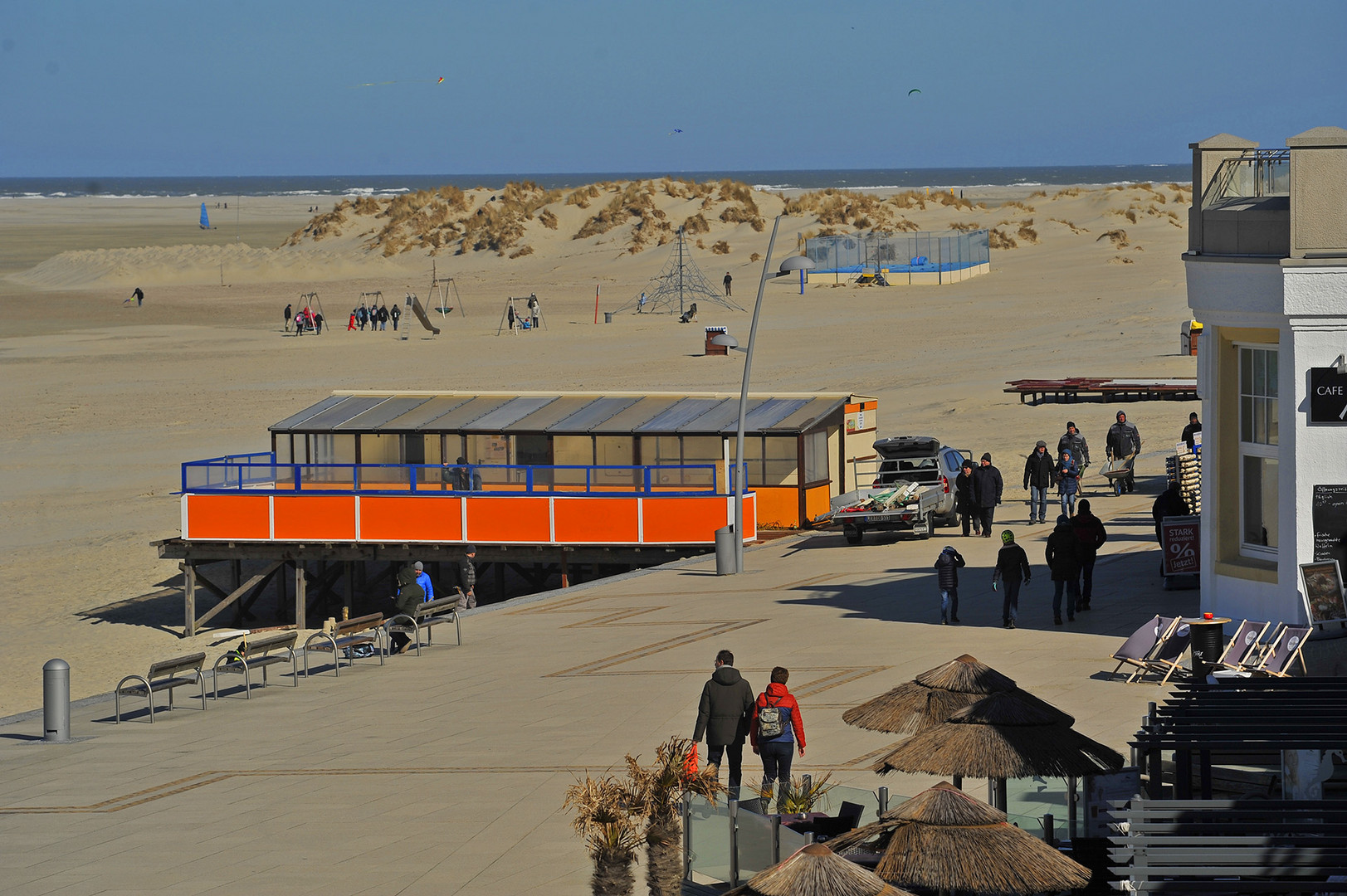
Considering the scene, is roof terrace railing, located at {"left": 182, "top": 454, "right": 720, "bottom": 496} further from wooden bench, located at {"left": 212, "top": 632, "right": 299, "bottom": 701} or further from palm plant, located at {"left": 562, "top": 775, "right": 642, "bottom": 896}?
palm plant, located at {"left": 562, "top": 775, "right": 642, "bottom": 896}

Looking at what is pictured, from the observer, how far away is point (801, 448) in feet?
103

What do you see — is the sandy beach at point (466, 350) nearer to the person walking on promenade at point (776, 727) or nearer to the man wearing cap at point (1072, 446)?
the man wearing cap at point (1072, 446)

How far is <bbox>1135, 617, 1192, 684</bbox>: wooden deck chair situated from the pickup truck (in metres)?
11.5

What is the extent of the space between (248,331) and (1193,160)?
183ft

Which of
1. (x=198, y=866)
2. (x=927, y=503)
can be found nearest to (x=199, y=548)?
(x=927, y=503)

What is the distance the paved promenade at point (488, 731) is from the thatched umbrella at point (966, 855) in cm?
353

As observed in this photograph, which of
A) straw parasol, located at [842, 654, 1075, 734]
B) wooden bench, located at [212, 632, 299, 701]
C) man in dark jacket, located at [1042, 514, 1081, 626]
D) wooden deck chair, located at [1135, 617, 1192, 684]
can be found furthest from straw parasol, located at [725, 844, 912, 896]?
man in dark jacket, located at [1042, 514, 1081, 626]

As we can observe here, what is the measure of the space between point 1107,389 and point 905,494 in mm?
17949

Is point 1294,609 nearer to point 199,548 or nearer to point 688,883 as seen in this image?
point 688,883

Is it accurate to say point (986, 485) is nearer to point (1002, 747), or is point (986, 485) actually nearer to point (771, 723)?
point (771, 723)

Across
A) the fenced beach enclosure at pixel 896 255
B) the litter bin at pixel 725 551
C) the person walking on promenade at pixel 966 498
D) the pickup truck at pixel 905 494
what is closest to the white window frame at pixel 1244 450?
the litter bin at pixel 725 551

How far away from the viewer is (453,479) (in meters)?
31.5

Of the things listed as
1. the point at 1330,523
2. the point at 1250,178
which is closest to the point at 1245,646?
the point at 1330,523

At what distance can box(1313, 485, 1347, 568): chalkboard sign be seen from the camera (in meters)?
17.2
